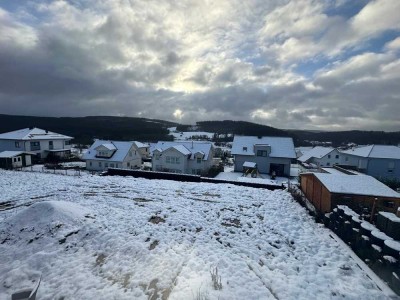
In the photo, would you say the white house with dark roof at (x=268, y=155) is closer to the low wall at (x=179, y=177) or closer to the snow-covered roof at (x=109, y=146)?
the low wall at (x=179, y=177)

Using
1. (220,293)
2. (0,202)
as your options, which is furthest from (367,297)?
(0,202)

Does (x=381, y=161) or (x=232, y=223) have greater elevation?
(x=232, y=223)

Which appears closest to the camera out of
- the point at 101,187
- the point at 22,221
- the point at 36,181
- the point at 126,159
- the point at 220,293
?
the point at 220,293

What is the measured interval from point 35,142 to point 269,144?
45582 mm

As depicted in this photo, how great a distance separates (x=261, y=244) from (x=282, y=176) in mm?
31330

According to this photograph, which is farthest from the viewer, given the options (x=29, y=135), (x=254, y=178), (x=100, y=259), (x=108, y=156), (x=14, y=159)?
(x=29, y=135)

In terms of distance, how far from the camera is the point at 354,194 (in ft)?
31.1

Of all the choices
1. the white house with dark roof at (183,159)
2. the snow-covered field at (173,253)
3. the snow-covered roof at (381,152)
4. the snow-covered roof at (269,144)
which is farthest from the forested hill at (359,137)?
the snow-covered field at (173,253)

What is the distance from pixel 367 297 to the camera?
5.59 metres

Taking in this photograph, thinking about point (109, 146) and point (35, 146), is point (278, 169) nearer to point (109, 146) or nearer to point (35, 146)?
point (109, 146)

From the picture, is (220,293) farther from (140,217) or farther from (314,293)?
(140,217)

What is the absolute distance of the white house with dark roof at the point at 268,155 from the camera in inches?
1471

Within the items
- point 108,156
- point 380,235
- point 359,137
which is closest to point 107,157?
point 108,156

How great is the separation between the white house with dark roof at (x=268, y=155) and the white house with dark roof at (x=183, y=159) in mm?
5400
